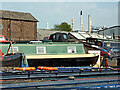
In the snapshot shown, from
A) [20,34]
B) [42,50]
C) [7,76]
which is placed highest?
[20,34]

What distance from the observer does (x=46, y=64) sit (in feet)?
37.2

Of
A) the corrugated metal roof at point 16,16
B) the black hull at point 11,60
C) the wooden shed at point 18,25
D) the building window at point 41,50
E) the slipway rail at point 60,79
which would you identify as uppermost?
the corrugated metal roof at point 16,16

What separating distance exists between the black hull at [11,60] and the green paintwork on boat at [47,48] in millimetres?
1988

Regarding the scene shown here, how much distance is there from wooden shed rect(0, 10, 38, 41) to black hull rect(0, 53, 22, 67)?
27678 millimetres

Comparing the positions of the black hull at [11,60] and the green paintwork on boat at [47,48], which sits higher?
the green paintwork on boat at [47,48]

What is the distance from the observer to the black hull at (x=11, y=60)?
8.73 m

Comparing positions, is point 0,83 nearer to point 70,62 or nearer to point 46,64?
point 46,64

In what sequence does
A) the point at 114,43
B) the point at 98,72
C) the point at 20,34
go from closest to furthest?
the point at 98,72 < the point at 114,43 < the point at 20,34

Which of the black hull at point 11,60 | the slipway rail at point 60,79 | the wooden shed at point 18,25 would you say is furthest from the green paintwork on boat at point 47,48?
the wooden shed at point 18,25

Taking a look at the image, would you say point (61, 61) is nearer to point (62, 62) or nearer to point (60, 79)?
point (62, 62)

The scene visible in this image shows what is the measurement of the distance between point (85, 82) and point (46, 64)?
530cm

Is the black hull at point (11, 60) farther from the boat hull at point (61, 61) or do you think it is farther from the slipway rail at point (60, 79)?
the slipway rail at point (60, 79)

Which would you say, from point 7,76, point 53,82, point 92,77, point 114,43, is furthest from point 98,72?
point 114,43

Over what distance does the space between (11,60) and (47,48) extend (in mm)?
3195
